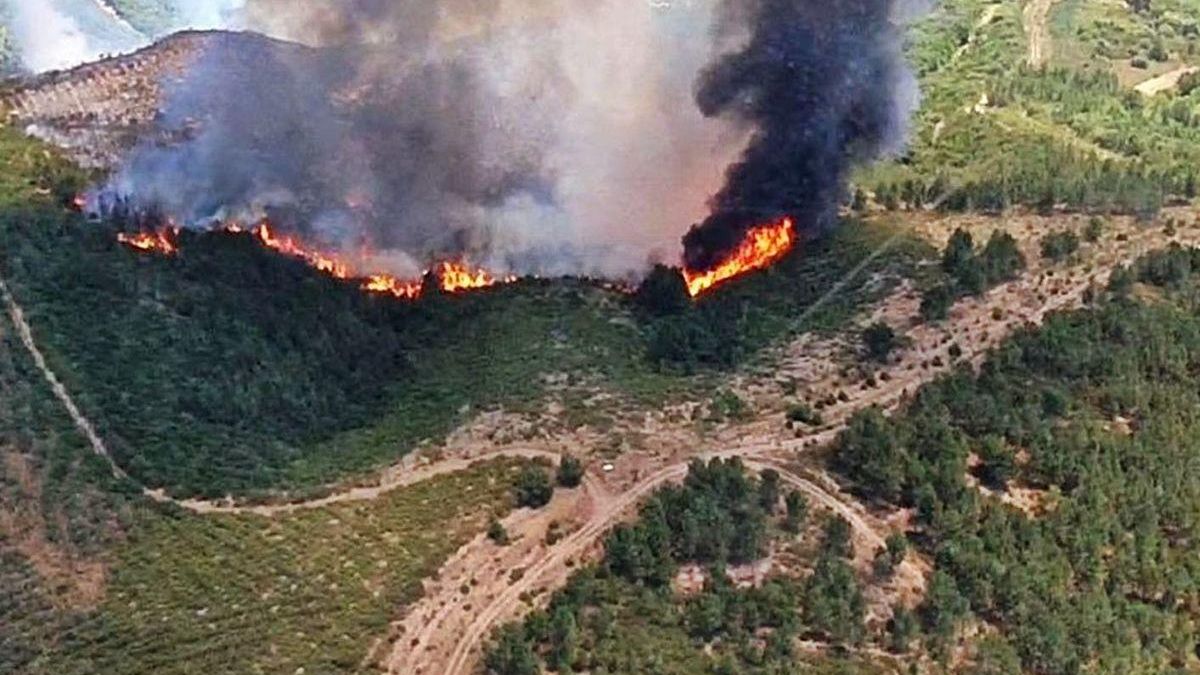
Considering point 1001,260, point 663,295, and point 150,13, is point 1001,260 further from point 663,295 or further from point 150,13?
point 150,13

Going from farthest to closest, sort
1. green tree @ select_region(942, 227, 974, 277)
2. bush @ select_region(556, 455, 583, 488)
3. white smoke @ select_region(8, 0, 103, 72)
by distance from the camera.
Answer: white smoke @ select_region(8, 0, 103, 72), green tree @ select_region(942, 227, 974, 277), bush @ select_region(556, 455, 583, 488)

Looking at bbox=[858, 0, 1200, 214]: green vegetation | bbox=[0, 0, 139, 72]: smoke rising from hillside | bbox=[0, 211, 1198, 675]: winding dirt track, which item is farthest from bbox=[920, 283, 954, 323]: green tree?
bbox=[0, 0, 139, 72]: smoke rising from hillside

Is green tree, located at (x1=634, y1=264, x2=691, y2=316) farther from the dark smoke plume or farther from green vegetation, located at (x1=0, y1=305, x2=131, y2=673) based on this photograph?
green vegetation, located at (x1=0, y1=305, x2=131, y2=673)

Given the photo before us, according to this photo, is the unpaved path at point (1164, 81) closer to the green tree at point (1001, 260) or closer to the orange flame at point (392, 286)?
the green tree at point (1001, 260)

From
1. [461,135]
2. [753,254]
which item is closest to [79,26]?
[461,135]

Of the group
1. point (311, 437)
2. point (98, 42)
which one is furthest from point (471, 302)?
point (98, 42)

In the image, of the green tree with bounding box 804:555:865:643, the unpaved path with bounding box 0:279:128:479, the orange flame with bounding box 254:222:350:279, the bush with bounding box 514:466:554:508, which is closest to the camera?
the green tree with bounding box 804:555:865:643

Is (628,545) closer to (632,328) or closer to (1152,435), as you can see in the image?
(632,328)
